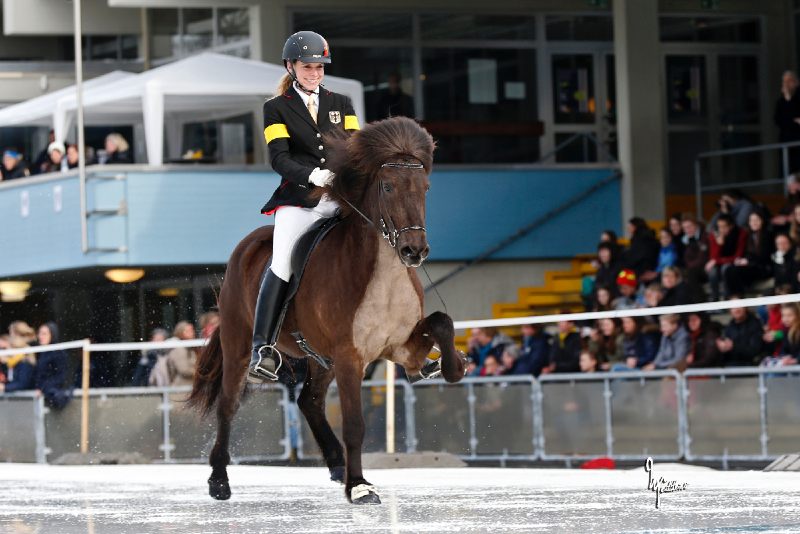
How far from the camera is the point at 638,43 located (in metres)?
24.7

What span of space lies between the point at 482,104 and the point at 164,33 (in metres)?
5.70

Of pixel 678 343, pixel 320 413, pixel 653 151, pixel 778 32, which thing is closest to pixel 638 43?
pixel 653 151

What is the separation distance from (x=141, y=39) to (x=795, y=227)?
49.4 ft

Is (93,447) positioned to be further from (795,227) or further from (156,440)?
(795,227)

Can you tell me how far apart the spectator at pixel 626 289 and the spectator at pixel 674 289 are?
1180 millimetres

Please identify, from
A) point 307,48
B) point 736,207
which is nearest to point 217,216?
point 736,207

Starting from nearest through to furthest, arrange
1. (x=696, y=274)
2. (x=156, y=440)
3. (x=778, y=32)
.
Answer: (x=156, y=440) < (x=696, y=274) < (x=778, y=32)

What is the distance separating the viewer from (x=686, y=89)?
2688 cm

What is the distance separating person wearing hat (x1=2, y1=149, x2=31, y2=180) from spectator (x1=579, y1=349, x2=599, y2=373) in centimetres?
1221

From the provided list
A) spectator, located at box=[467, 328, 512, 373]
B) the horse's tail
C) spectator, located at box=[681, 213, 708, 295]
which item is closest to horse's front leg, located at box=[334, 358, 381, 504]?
the horse's tail

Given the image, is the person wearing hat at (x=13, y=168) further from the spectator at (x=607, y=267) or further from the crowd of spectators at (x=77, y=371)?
the spectator at (x=607, y=267)

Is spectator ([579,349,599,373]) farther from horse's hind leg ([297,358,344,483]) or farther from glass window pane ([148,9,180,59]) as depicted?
glass window pane ([148,9,180,59])

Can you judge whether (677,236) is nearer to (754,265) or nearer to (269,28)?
(754,265)

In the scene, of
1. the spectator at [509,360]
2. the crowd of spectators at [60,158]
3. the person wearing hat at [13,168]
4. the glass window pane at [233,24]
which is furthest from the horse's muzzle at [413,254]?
the person wearing hat at [13,168]
